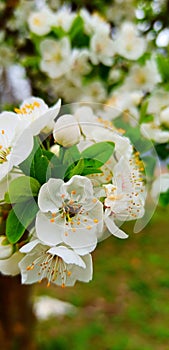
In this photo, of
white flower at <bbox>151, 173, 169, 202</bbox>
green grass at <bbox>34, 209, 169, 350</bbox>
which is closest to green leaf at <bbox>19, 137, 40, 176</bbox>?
white flower at <bbox>151, 173, 169, 202</bbox>

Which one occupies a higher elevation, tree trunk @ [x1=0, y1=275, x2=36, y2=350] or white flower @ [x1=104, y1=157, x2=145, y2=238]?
white flower @ [x1=104, y1=157, x2=145, y2=238]

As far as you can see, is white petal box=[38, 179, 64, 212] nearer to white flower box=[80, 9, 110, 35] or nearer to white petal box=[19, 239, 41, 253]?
white petal box=[19, 239, 41, 253]

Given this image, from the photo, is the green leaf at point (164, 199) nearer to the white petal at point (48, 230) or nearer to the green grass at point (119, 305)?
the white petal at point (48, 230)

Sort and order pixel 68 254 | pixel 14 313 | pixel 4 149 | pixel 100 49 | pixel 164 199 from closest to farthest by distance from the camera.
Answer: pixel 68 254, pixel 4 149, pixel 164 199, pixel 100 49, pixel 14 313

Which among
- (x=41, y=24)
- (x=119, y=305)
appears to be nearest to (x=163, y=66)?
(x=41, y=24)

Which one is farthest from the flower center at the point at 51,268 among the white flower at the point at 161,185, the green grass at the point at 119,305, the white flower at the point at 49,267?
the green grass at the point at 119,305

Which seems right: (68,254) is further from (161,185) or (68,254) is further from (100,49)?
(100,49)

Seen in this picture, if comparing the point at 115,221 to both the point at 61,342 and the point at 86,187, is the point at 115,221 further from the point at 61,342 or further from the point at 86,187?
the point at 61,342
